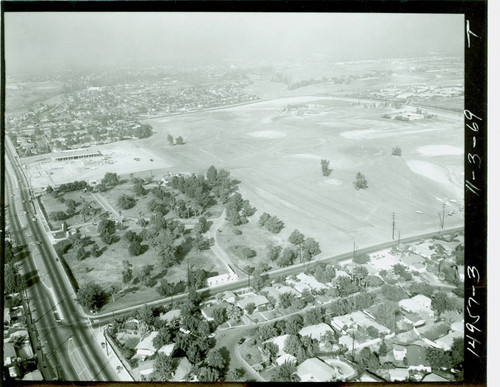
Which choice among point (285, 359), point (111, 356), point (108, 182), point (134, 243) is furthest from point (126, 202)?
point (285, 359)

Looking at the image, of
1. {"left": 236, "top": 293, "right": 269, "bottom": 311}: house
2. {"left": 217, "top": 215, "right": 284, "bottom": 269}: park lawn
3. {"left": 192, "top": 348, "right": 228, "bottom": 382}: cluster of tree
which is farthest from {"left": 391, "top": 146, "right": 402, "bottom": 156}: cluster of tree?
{"left": 192, "top": 348, "right": 228, "bottom": 382}: cluster of tree

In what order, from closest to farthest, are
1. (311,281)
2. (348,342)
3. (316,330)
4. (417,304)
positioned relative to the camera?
1. (348,342)
2. (316,330)
3. (417,304)
4. (311,281)

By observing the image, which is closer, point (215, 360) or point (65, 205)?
point (215, 360)

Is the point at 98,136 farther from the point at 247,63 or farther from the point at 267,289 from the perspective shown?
the point at 267,289

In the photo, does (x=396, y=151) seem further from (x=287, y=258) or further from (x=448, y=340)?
(x=448, y=340)

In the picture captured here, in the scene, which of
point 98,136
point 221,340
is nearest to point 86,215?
point 98,136

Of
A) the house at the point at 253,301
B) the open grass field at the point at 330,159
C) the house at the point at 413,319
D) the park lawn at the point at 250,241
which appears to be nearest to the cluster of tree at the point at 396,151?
the open grass field at the point at 330,159

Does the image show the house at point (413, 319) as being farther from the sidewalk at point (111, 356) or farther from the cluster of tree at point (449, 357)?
the sidewalk at point (111, 356)
